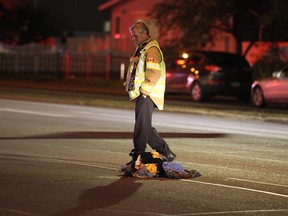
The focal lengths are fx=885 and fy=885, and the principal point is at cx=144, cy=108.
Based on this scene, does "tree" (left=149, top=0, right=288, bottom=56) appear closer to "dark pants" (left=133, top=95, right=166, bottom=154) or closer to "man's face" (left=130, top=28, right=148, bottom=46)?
"man's face" (left=130, top=28, right=148, bottom=46)

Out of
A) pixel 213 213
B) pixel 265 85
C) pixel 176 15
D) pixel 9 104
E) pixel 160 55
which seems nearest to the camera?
pixel 213 213

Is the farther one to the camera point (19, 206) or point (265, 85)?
point (265, 85)

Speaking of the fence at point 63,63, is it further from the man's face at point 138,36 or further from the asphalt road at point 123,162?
the man's face at point 138,36

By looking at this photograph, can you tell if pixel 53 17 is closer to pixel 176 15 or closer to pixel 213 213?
pixel 176 15

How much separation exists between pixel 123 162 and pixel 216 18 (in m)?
23.3

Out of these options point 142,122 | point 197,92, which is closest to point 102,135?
point 142,122

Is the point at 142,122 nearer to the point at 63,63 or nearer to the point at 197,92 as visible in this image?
the point at 197,92

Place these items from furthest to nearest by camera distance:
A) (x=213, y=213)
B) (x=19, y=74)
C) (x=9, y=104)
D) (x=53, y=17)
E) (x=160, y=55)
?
(x=53, y=17) < (x=19, y=74) < (x=9, y=104) < (x=160, y=55) < (x=213, y=213)

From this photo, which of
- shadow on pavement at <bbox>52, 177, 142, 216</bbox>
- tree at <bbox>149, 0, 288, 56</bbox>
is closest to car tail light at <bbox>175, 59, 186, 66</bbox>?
tree at <bbox>149, 0, 288, 56</bbox>

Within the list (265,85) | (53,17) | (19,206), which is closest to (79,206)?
(19,206)

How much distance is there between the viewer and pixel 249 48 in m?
35.5

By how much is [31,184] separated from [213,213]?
250 centimetres

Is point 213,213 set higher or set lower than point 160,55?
lower

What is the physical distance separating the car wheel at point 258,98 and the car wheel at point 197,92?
188cm
